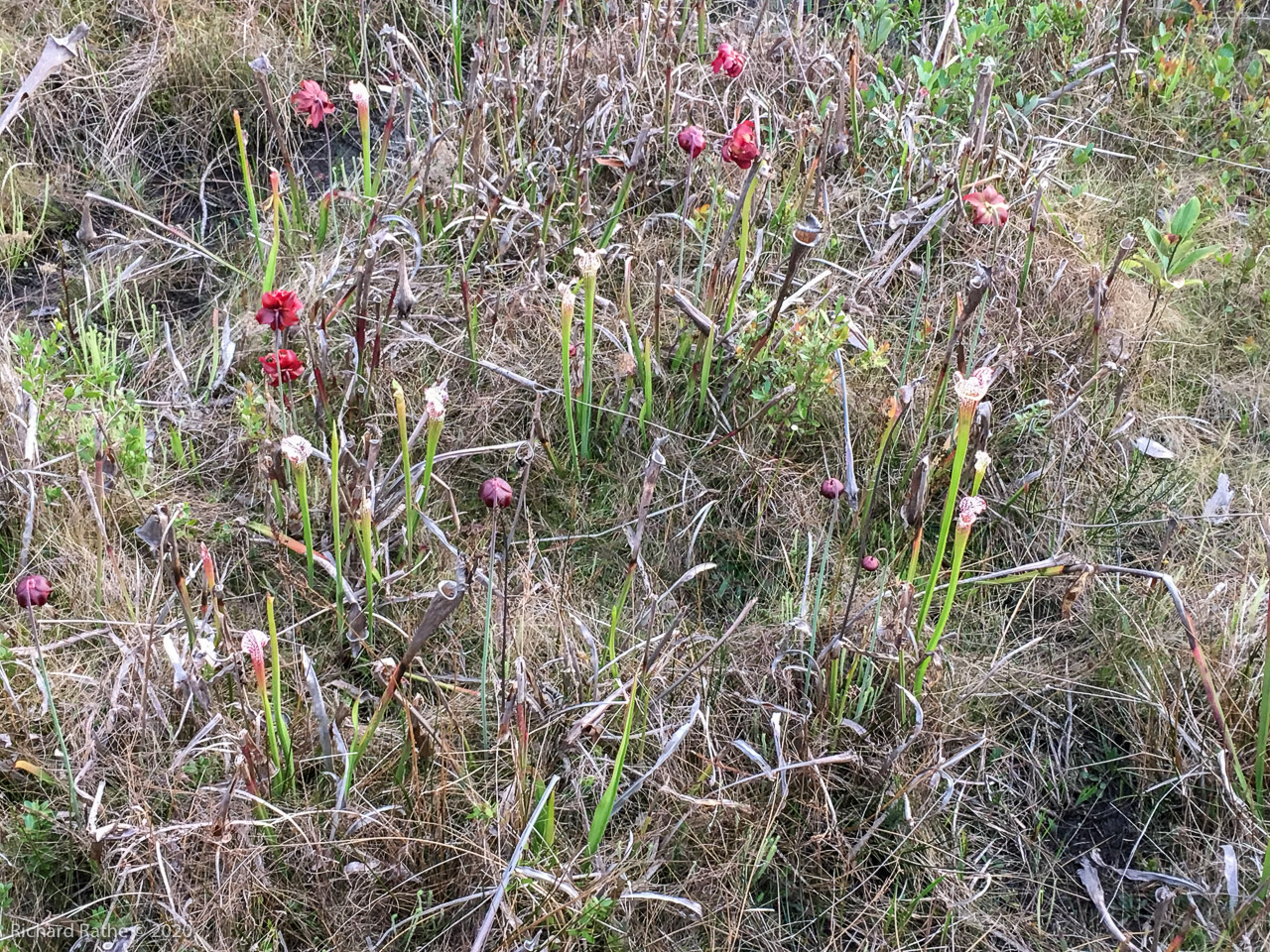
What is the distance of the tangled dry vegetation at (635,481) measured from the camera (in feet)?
5.92

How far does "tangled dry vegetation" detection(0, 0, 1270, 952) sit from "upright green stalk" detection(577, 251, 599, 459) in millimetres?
18

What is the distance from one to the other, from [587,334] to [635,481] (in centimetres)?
39

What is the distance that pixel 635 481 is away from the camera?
2418 millimetres

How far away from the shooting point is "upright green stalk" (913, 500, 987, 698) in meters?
1.67

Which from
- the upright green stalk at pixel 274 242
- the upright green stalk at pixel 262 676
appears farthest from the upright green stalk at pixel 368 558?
the upright green stalk at pixel 274 242

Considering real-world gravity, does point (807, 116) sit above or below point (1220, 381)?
above

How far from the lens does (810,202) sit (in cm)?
293

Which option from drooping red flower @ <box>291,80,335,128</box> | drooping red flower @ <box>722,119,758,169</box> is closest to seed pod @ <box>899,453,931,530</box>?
drooping red flower @ <box>722,119,758,169</box>

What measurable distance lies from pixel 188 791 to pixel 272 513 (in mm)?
595

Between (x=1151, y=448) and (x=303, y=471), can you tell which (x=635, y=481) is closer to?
(x=303, y=471)

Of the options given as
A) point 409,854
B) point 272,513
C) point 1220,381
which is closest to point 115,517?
point 272,513

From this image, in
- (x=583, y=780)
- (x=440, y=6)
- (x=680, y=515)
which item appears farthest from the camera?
(x=440, y=6)

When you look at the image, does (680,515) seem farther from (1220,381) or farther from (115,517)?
(1220,381)

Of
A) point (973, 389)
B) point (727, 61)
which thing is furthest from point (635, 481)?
point (727, 61)
